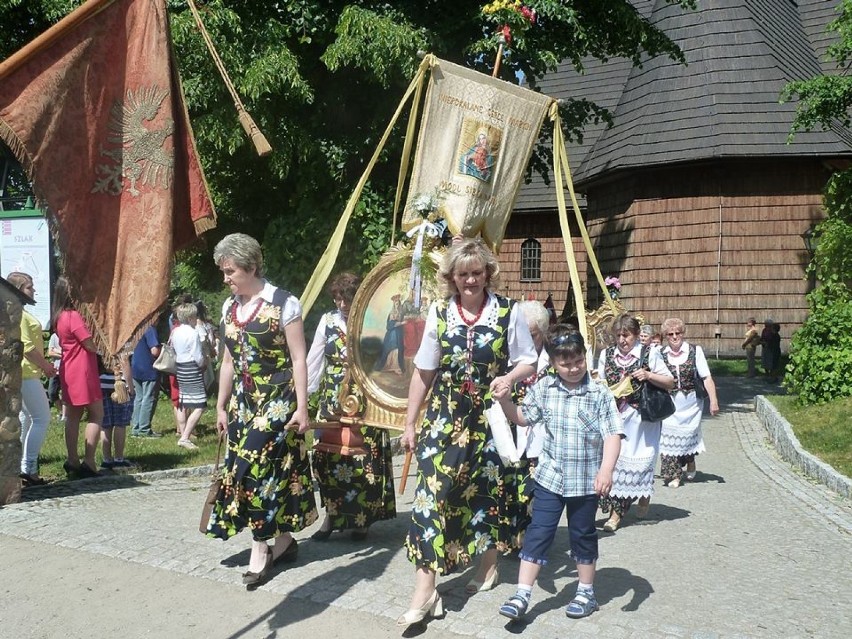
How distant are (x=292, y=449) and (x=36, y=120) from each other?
2.40 meters

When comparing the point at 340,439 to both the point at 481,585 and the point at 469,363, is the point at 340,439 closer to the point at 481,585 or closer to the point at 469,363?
the point at 481,585

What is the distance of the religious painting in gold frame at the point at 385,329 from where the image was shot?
20.7 ft

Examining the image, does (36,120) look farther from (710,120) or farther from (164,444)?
(710,120)

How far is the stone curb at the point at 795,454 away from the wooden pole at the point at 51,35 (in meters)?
7.49

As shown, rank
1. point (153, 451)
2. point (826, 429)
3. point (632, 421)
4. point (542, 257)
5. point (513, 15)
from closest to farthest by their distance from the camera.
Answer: point (632, 421) → point (153, 451) → point (513, 15) → point (826, 429) → point (542, 257)

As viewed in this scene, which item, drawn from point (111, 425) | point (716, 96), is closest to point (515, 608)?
point (111, 425)

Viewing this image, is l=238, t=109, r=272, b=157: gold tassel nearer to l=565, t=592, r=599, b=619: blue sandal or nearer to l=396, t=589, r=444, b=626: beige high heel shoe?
l=396, t=589, r=444, b=626: beige high heel shoe

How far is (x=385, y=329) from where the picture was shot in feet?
21.0

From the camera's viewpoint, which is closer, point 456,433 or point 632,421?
point 456,433

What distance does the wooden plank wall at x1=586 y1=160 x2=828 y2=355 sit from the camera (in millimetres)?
24172

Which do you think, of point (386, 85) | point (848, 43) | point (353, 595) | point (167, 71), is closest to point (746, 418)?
point (848, 43)

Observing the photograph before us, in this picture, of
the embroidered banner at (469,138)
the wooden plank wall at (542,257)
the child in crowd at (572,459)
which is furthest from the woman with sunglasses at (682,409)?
the wooden plank wall at (542,257)

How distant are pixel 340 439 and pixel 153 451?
14.9 feet

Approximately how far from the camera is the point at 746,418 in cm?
1509
